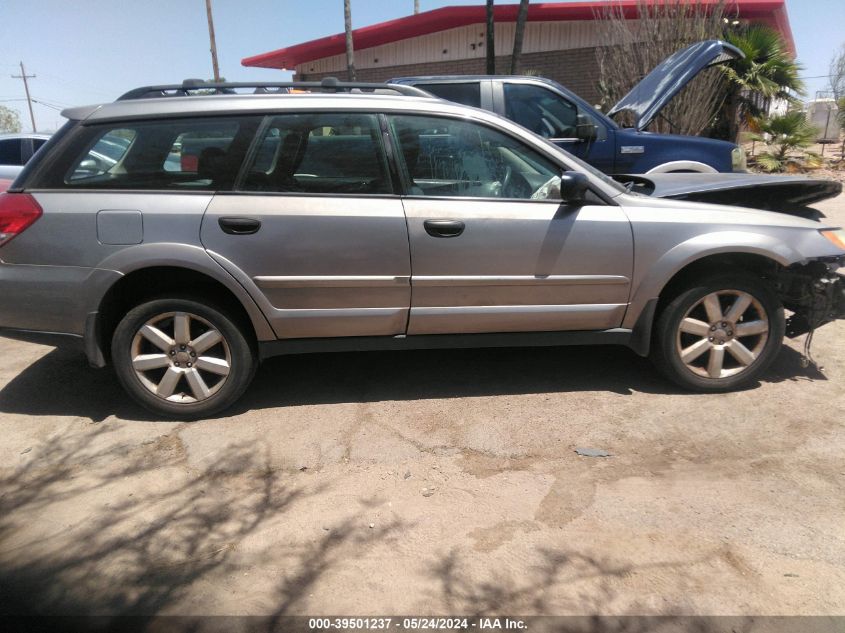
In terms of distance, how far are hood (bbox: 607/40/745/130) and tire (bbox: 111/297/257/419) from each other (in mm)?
4954

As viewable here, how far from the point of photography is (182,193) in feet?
12.0

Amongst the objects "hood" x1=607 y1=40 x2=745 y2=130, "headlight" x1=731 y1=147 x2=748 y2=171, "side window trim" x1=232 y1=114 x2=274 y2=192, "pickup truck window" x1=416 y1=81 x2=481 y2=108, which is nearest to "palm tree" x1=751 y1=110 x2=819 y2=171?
"headlight" x1=731 y1=147 x2=748 y2=171

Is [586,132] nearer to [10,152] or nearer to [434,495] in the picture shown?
[434,495]

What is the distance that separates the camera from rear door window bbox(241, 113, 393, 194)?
374 cm

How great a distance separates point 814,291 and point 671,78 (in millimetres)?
3483

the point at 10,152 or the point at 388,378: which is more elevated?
the point at 10,152

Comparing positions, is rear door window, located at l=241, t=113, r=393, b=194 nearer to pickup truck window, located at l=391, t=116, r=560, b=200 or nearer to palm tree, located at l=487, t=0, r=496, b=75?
pickup truck window, located at l=391, t=116, r=560, b=200

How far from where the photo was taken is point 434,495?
311 cm

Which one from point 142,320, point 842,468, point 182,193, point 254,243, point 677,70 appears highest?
point 677,70

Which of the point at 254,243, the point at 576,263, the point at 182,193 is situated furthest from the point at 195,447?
the point at 576,263

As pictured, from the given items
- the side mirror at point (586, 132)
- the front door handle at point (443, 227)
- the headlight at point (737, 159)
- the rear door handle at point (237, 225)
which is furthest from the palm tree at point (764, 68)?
the rear door handle at point (237, 225)

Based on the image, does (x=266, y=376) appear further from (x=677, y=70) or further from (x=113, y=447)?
(x=677, y=70)

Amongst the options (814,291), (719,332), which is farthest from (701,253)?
(814,291)

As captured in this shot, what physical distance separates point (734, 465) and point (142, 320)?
3304 millimetres
